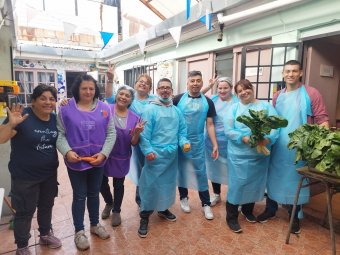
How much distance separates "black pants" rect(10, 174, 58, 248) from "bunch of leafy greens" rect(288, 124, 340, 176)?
5.92ft

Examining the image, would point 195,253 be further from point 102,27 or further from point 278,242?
point 102,27

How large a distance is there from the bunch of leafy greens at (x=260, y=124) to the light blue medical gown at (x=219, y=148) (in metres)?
0.55

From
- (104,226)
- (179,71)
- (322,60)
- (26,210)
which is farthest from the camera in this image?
(179,71)

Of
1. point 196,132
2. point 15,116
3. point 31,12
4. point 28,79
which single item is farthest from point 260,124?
point 28,79

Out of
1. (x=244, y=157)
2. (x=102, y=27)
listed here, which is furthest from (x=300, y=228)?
(x=102, y=27)

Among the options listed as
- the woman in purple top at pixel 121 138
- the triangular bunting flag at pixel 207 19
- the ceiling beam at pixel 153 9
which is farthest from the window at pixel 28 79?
the woman in purple top at pixel 121 138

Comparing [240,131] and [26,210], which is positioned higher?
[240,131]

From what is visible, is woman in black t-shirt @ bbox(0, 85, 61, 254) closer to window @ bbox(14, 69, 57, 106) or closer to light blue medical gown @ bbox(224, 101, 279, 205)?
light blue medical gown @ bbox(224, 101, 279, 205)

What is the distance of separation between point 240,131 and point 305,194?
782mm

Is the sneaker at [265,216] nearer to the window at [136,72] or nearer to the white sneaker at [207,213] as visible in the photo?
the white sneaker at [207,213]

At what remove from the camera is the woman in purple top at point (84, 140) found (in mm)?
1681

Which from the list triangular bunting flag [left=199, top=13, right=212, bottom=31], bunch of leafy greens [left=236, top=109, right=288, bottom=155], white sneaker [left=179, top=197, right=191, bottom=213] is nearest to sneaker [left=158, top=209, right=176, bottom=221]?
white sneaker [left=179, top=197, right=191, bottom=213]

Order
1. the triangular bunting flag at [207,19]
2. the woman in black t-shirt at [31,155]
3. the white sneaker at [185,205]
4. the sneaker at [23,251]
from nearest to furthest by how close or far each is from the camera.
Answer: the woman in black t-shirt at [31,155] → the sneaker at [23,251] → the white sneaker at [185,205] → the triangular bunting flag at [207,19]

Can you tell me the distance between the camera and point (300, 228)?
2.18 meters
